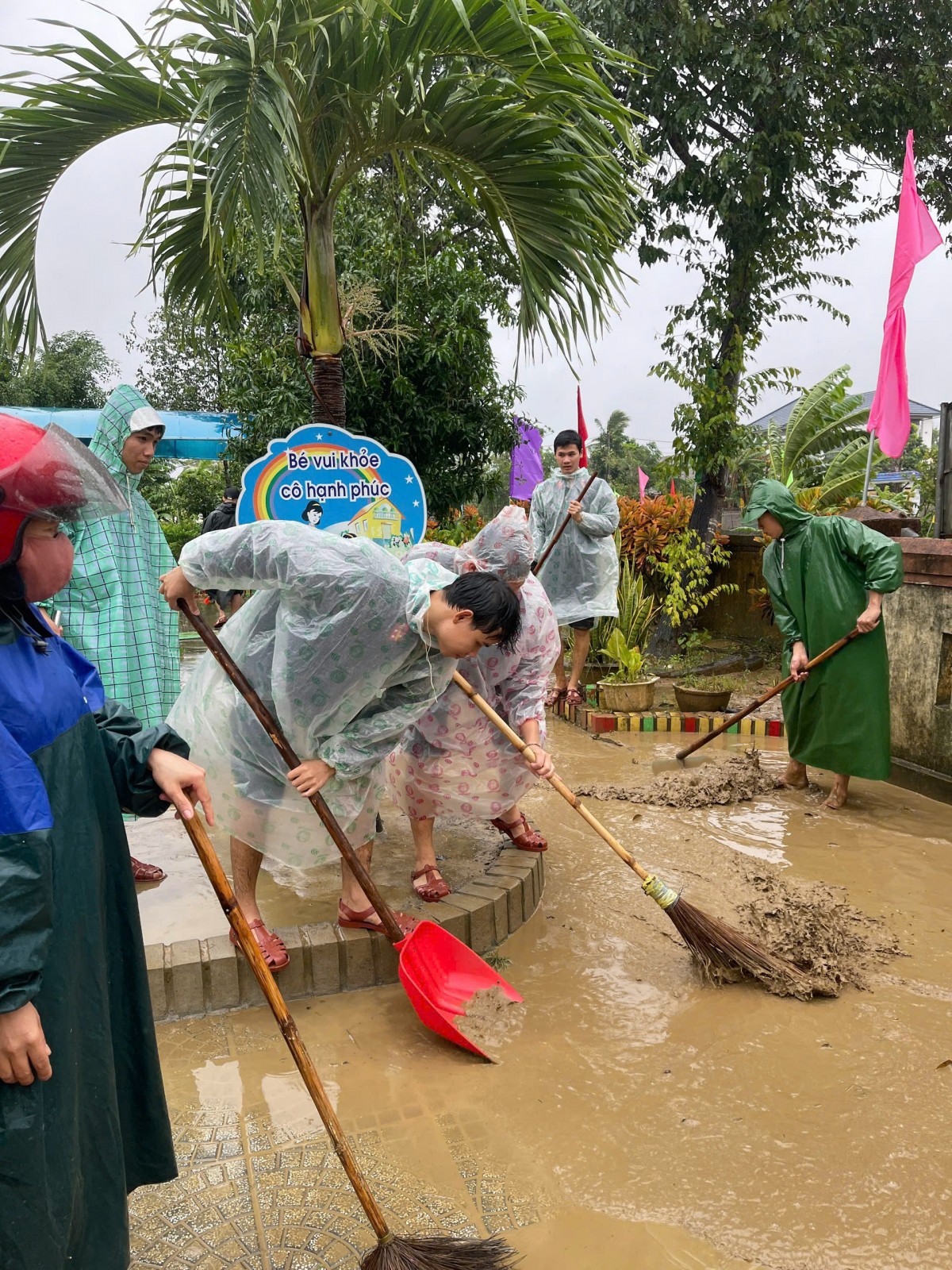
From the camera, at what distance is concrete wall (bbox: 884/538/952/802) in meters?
5.05

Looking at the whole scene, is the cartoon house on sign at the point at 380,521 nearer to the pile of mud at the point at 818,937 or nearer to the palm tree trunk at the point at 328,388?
the palm tree trunk at the point at 328,388

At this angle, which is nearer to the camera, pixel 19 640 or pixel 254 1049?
pixel 19 640

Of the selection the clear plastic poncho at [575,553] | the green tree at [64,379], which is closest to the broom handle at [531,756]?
the clear plastic poncho at [575,553]

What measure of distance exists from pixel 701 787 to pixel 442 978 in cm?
255

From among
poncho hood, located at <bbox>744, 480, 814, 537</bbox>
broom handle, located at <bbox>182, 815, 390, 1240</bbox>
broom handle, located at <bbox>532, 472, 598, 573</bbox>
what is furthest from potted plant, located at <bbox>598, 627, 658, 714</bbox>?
broom handle, located at <bbox>182, 815, 390, 1240</bbox>

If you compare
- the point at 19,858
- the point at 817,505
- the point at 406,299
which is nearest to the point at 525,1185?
the point at 19,858

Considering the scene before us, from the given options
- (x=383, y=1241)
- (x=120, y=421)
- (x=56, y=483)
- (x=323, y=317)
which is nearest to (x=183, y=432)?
(x=323, y=317)

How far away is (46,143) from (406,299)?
3.79m

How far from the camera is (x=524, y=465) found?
926cm

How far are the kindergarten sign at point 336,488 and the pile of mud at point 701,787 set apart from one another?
71.9 inches

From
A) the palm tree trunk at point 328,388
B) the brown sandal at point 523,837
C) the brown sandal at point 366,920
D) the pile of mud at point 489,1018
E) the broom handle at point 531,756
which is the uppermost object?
the palm tree trunk at point 328,388

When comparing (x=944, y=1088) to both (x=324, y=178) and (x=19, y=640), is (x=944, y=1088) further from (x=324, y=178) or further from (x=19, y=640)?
(x=324, y=178)

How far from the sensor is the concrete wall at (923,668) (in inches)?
199

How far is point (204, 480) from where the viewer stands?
64.1 ft
